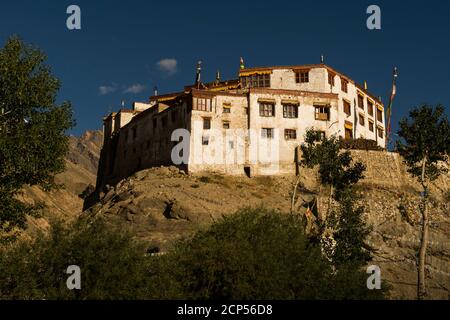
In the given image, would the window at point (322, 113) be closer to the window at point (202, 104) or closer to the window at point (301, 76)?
the window at point (301, 76)

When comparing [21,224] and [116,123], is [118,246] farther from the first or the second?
[116,123]

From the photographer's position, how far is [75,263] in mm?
29672

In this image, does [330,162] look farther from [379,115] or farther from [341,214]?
[379,115]

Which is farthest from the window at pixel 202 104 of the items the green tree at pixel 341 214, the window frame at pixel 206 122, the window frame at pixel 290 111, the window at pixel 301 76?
the window at pixel 301 76

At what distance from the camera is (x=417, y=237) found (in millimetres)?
56906

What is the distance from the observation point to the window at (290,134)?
6672cm

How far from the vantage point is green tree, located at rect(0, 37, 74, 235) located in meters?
33.3

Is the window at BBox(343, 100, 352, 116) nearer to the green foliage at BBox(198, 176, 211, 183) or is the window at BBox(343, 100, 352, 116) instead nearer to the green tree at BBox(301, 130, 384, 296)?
the green tree at BBox(301, 130, 384, 296)

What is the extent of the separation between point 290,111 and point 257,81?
7.27 metres

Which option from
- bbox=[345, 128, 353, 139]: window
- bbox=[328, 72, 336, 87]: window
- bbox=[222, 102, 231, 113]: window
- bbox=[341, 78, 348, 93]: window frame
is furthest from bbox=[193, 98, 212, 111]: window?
bbox=[341, 78, 348, 93]: window frame

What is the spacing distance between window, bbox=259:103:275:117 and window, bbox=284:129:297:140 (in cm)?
264

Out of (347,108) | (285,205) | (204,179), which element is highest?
(347,108)

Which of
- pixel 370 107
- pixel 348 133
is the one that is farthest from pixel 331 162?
pixel 370 107
